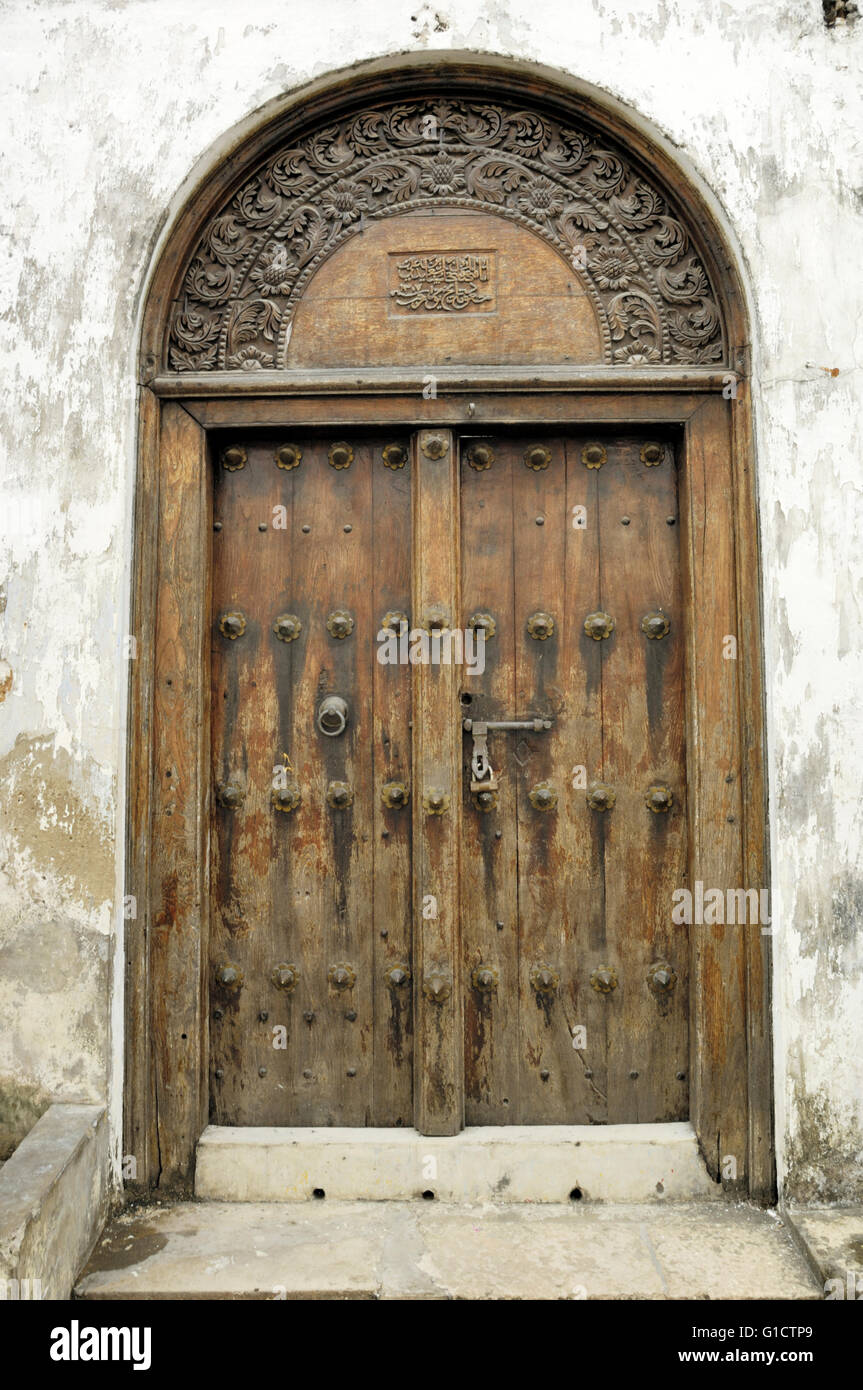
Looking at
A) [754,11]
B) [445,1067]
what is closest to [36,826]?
[445,1067]

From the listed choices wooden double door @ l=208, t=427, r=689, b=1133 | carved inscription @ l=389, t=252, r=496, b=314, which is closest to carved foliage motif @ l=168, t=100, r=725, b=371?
carved inscription @ l=389, t=252, r=496, b=314

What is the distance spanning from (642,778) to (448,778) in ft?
1.90

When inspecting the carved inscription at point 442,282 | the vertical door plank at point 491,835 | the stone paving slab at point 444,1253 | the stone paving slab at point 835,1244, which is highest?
the carved inscription at point 442,282

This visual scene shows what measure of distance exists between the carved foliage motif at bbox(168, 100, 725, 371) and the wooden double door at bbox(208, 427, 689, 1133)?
32 cm

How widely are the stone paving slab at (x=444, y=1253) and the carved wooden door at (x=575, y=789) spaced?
0.32 metres

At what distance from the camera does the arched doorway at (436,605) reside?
296 centimetres

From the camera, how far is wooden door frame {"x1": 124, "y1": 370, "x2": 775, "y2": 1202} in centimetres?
287

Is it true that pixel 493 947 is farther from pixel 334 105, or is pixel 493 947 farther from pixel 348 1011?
pixel 334 105

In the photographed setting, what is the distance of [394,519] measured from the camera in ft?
10.2

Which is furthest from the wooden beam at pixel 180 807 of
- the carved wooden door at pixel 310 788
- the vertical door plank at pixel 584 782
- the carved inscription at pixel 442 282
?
the vertical door plank at pixel 584 782

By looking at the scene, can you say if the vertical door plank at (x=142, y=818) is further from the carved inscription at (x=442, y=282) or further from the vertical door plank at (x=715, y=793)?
the vertical door plank at (x=715, y=793)

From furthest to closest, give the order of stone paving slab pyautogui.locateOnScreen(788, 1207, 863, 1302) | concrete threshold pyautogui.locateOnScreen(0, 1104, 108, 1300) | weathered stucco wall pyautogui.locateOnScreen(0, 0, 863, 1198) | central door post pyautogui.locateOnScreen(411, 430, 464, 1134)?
central door post pyautogui.locateOnScreen(411, 430, 464, 1134) → weathered stucco wall pyautogui.locateOnScreen(0, 0, 863, 1198) → stone paving slab pyautogui.locateOnScreen(788, 1207, 863, 1302) → concrete threshold pyautogui.locateOnScreen(0, 1104, 108, 1300)

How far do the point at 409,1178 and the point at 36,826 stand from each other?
1435 millimetres

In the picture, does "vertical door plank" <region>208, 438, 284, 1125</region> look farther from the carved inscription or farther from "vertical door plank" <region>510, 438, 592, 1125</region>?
"vertical door plank" <region>510, 438, 592, 1125</region>
